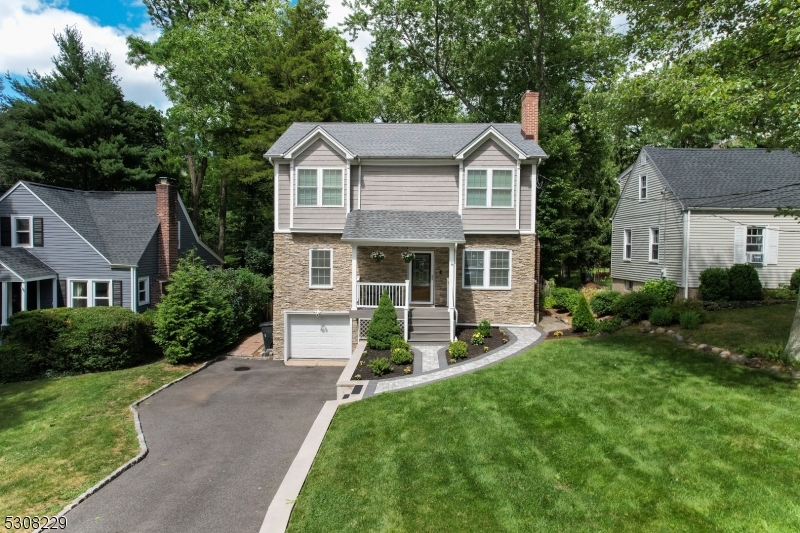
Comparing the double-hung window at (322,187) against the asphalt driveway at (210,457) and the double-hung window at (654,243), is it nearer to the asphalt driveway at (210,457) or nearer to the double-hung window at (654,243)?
the asphalt driveway at (210,457)

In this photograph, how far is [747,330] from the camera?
12875 millimetres

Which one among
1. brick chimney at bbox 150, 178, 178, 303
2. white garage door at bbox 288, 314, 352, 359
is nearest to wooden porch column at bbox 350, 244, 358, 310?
white garage door at bbox 288, 314, 352, 359

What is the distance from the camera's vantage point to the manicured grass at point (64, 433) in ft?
24.9

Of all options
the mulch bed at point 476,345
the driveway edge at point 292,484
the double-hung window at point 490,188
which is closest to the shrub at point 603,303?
the mulch bed at point 476,345

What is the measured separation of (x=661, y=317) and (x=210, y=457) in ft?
44.9

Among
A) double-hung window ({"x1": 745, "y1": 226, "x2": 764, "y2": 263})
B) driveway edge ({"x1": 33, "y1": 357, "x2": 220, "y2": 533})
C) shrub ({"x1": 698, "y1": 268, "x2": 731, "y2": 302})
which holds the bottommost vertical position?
driveway edge ({"x1": 33, "y1": 357, "x2": 220, "y2": 533})

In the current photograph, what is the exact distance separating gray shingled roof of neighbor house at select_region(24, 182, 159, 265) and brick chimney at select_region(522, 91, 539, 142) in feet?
59.4

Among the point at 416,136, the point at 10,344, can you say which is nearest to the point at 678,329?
the point at 416,136

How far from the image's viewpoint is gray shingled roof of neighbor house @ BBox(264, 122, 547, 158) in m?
17.5

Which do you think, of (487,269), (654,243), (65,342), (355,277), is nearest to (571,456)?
(355,277)

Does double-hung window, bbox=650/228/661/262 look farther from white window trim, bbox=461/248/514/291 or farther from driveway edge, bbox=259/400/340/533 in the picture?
driveway edge, bbox=259/400/340/533

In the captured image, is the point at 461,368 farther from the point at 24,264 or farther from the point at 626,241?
the point at 24,264

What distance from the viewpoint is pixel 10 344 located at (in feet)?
51.4

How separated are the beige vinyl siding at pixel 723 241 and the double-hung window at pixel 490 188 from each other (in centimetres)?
918
